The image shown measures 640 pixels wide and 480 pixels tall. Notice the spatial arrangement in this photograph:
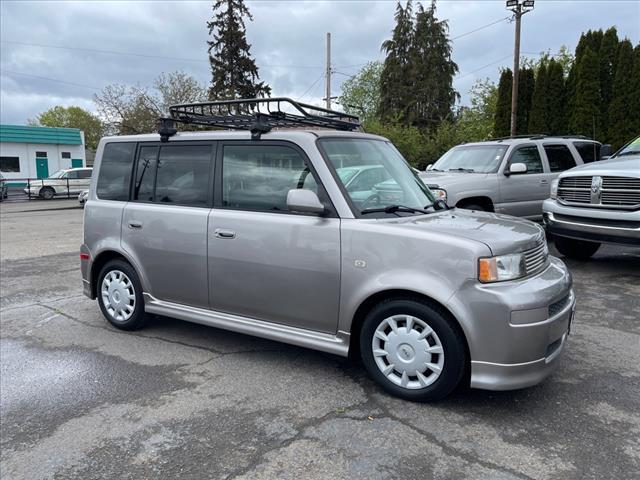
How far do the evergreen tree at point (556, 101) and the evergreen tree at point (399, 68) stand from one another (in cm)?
2205

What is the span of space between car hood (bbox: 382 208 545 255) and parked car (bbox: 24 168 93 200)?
89.4 ft

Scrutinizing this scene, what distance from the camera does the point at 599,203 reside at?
6805 millimetres

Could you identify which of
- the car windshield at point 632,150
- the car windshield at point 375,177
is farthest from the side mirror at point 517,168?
the car windshield at point 375,177

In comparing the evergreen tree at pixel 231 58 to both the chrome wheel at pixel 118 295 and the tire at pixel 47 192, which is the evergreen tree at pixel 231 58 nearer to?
the tire at pixel 47 192

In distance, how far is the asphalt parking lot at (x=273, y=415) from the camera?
2.80 metres

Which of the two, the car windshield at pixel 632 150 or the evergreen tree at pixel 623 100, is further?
the evergreen tree at pixel 623 100

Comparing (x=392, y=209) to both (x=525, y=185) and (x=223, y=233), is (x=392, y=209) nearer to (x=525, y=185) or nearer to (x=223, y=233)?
(x=223, y=233)

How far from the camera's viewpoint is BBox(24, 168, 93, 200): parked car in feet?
89.4

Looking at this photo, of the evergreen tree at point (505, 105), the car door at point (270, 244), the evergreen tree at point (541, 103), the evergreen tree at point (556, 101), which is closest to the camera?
the car door at point (270, 244)

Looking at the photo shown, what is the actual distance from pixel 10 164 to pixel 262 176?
1537 inches

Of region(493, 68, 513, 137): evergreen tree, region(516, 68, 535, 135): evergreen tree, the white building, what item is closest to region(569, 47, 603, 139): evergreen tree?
region(516, 68, 535, 135): evergreen tree

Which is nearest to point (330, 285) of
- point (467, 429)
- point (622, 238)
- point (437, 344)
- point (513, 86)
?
point (437, 344)

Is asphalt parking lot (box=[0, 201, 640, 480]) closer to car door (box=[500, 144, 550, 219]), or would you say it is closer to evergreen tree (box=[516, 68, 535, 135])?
car door (box=[500, 144, 550, 219])

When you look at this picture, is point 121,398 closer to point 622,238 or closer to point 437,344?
point 437,344
